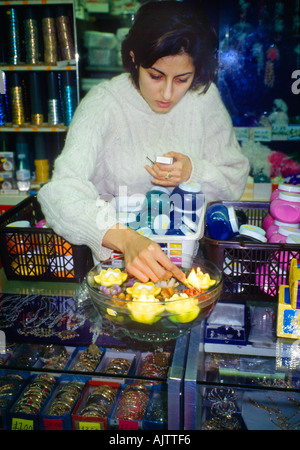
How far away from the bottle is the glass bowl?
251cm

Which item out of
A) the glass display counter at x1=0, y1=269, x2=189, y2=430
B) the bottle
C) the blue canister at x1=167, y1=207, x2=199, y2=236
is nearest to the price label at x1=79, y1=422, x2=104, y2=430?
the glass display counter at x1=0, y1=269, x2=189, y2=430

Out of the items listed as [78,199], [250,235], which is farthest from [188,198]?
[78,199]

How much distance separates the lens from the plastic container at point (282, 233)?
1117 mm

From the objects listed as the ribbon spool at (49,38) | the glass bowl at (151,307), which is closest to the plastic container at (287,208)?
the glass bowl at (151,307)

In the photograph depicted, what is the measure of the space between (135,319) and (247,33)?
9.75 ft

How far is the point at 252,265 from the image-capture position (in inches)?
41.6

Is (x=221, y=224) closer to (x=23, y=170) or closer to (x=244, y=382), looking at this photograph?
(x=244, y=382)

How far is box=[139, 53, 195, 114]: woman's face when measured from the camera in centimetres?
119

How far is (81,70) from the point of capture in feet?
10.4

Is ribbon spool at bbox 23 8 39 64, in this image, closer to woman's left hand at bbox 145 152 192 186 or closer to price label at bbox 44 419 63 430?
woman's left hand at bbox 145 152 192 186

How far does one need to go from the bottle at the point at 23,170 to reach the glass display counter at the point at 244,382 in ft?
8.66

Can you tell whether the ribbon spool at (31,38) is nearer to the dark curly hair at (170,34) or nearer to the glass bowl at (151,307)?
the dark curly hair at (170,34)
